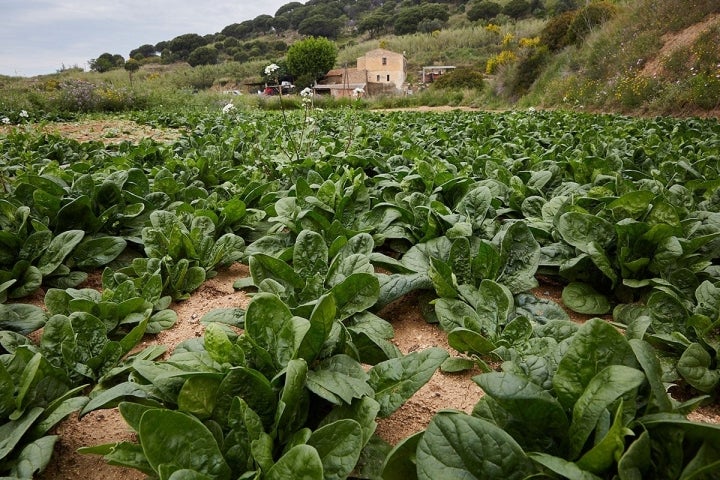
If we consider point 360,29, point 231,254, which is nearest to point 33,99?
point 231,254

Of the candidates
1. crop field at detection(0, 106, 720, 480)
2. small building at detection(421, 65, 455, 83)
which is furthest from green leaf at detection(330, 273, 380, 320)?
small building at detection(421, 65, 455, 83)

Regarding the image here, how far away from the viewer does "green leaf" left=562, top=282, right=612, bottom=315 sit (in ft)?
6.67

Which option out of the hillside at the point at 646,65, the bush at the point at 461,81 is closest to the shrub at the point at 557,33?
the hillside at the point at 646,65

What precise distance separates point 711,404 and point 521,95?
78.2 ft

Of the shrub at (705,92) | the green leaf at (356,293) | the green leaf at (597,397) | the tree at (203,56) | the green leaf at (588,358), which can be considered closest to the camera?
the green leaf at (597,397)

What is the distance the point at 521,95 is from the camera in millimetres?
22781

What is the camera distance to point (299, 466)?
37.8 inches

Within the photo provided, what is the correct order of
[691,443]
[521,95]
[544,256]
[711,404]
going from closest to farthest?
1. [691,443]
2. [711,404]
3. [544,256]
4. [521,95]

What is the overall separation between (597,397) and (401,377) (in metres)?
0.52

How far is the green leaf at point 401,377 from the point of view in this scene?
4.16ft

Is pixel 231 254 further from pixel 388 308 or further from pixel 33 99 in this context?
pixel 33 99

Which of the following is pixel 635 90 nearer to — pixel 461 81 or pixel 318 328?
pixel 318 328

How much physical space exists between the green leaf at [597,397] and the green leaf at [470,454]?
13 cm

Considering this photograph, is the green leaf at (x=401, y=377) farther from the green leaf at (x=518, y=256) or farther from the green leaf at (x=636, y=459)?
the green leaf at (x=518, y=256)
